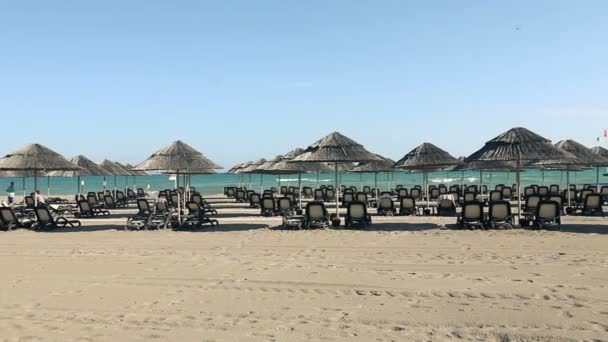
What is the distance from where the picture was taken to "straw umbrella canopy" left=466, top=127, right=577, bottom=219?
10930 mm

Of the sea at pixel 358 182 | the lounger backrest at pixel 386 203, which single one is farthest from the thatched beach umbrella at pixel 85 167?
the sea at pixel 358 182

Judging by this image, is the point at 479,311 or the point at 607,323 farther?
the point at 479,311

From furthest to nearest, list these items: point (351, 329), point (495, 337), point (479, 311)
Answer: point (479, 311) < point (351, 329) < point (495, 337)

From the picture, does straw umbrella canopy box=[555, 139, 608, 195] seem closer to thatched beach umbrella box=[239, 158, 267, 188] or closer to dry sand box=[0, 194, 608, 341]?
dry sand box=[0, 194, 608, 341]

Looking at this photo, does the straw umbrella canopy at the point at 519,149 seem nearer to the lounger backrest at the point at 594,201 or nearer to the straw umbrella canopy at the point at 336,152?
the straw umbrella canopy at the point at 336,152

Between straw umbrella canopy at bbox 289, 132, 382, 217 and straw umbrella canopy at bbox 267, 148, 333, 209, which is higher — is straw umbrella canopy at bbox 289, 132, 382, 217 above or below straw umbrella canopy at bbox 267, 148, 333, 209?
above

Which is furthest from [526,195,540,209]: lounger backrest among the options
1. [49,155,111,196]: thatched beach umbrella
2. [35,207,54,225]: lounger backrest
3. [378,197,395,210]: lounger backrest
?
[49,155,111,196]: thatched beach umbrella

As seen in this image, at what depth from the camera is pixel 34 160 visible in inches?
523

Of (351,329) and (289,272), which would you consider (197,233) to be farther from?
(351,329)

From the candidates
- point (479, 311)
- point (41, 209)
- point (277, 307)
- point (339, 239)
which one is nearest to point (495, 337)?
point (479, 311)

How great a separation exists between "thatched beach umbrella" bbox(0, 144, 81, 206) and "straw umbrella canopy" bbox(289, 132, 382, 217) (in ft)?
18.8

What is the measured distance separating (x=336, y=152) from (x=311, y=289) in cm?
669

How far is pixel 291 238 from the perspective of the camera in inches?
406

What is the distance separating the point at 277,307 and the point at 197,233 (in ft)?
22.0
